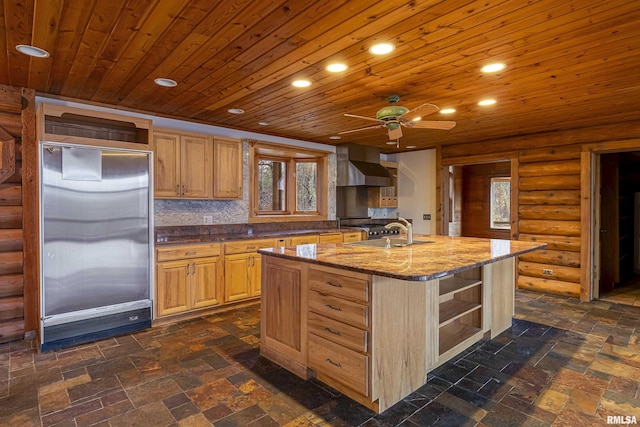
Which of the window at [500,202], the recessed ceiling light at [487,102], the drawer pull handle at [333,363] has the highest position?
the recessed ceiling light at [487,102]

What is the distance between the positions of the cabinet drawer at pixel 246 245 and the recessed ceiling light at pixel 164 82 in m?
1.87

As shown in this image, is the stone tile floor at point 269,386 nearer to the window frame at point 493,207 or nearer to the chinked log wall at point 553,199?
the chinked log wall at point 553,199

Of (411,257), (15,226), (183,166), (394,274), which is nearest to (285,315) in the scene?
(411,257)

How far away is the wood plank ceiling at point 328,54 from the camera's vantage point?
1.99 m

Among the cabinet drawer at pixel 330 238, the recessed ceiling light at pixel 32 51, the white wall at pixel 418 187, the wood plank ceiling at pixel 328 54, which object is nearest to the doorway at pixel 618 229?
the wood plank ceiling at pixel 328 54

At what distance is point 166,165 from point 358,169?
3106 mm

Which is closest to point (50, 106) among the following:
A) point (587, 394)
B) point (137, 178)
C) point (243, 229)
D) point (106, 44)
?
point (137, 178)

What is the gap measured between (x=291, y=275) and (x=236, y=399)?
922mm

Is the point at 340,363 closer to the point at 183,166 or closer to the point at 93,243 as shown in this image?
the point at 93,243

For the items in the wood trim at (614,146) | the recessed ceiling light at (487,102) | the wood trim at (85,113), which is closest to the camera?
the wood trim at (85,113)

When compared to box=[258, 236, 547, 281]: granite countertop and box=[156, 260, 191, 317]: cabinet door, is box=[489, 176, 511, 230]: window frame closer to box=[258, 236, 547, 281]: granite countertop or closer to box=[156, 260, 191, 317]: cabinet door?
box=[258, 236, 547, 281]: granite countertop

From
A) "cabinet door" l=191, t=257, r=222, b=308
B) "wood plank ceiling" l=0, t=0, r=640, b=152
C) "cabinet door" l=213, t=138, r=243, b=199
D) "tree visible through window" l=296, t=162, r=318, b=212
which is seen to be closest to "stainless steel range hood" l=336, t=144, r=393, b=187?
"tree visible through window" l=296, t=162, r=318, b=212

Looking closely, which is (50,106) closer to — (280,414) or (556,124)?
(280,414)

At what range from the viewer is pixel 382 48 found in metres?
2.43
